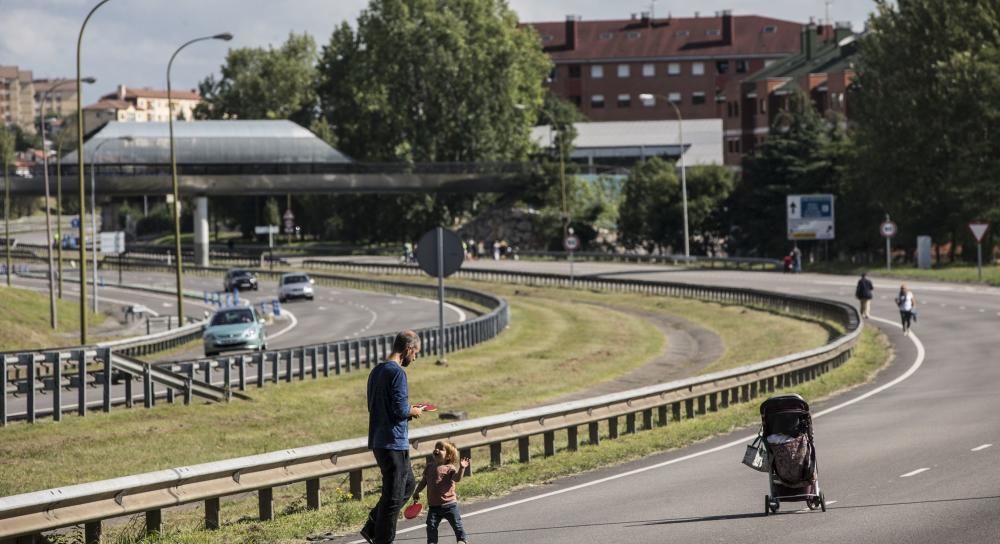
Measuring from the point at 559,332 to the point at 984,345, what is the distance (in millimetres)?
16852

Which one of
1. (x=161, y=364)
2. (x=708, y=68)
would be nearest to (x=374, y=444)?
(x=161, y=364)

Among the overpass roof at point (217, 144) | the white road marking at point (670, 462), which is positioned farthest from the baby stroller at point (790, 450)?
the overpass roof at point (217, 144)

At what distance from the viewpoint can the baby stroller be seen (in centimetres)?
1416

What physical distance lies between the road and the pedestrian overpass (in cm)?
9345

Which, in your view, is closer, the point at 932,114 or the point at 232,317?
the point at 232,317

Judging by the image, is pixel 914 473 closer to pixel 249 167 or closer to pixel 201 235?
pixel 201 235

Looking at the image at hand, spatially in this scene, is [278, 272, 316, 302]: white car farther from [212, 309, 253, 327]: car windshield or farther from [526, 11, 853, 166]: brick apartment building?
[526, 11, 853, 166]: brick apartment building

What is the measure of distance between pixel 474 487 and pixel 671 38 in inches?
6494

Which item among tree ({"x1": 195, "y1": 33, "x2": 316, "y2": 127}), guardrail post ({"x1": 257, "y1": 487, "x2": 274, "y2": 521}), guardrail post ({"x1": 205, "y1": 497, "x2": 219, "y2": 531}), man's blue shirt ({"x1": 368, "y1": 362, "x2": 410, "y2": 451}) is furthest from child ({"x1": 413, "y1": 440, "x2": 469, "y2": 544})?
tree ({"x1": 195, "y1": 33, "x2": 316, "y2": 127})

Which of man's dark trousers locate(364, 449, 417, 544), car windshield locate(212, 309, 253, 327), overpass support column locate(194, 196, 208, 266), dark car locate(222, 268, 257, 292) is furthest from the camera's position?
overpass support column locate(194, 196, 208, 266)

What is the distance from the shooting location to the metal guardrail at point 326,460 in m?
12.7

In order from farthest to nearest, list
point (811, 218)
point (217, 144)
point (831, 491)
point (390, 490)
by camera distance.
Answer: point (217, 144)
point (811, 218)
point (831, 491)
point (390, 490)

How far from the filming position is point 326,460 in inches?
627

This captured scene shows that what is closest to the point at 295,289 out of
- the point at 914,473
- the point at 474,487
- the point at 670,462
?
the point at 670,462
